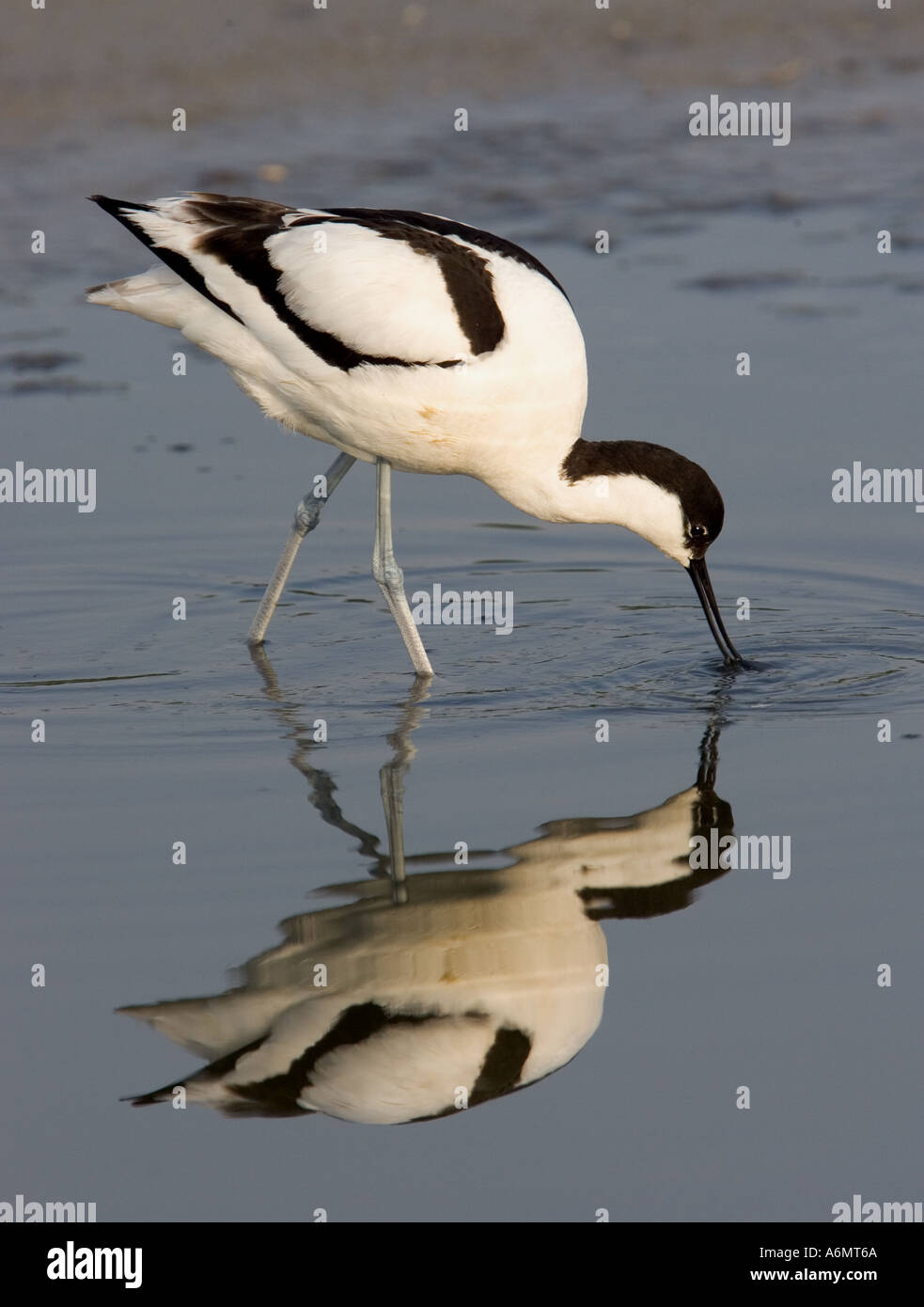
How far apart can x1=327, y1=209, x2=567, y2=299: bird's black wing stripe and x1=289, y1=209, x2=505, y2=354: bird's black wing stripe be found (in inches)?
3.4

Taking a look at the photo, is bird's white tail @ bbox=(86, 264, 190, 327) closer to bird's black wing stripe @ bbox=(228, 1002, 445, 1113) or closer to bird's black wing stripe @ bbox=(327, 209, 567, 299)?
bird's black wing stripe @ bbox=(327, 209, 567, 299)

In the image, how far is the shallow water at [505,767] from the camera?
13.7ft

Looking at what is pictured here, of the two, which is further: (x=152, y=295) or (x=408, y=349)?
(x=152, y=295)

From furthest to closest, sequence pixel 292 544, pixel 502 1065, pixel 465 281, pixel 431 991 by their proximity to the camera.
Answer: pixel 292 544 < pixel 465 281 < pixel 431 991 < pixel 502 1065

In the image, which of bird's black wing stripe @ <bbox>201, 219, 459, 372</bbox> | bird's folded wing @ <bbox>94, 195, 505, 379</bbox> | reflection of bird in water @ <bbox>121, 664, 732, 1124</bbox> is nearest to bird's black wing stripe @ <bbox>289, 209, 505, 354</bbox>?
bird's folded wing @ <bbox>94, 195, 505, 379</bbox>

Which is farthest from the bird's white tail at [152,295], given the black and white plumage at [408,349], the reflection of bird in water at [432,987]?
the reflection of bird in water at [432,987]

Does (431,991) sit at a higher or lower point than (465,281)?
lower

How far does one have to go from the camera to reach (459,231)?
6766 mm

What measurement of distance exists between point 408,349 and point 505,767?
142 cm

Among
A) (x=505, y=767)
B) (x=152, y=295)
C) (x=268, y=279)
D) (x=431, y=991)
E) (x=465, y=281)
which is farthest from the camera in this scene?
(x=152, y=295)

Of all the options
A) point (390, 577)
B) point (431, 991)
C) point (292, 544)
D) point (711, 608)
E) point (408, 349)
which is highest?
point (408, 349)

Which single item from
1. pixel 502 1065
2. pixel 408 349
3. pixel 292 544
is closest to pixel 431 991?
pixel 502 1065

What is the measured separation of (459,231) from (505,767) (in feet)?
6.19

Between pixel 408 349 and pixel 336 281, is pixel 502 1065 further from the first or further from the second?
pixel 336 281
